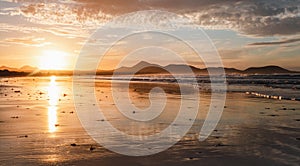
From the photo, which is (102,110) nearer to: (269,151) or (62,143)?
(62,143)

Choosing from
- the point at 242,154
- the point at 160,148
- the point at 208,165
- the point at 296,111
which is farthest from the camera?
the point at 296,111

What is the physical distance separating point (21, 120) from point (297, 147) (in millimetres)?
10905

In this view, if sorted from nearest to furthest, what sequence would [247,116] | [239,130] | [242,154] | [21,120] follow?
[242,154]
[239,130]
[21,120]
[247,116]

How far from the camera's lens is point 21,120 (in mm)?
15297

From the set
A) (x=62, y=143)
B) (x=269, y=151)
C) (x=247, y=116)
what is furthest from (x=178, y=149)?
(x=247, y=116)

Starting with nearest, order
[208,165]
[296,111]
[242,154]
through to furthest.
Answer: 1. [208,165]
2. [242,154]
3. [296,111]

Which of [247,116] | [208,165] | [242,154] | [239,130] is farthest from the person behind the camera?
[247,116]

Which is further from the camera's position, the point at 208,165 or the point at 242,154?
the point at 242,154

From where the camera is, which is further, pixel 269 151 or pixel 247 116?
pixel 247 116

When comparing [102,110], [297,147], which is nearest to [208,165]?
[297,147]

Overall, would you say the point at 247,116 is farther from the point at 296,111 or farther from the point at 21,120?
the point at 21,120

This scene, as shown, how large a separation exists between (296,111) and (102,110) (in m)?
10.1

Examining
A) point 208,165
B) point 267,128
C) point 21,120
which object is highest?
point 21,120

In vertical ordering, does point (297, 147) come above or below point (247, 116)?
below
